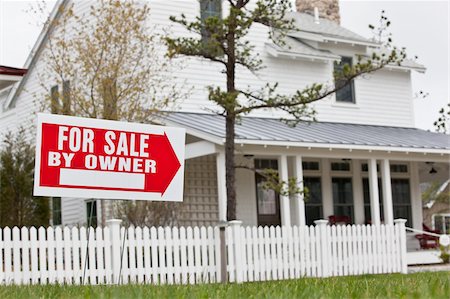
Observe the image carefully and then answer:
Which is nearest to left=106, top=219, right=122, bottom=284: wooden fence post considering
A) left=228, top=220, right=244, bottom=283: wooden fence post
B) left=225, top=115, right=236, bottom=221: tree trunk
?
left=228, top=220, right=244, bottom=283: wooden fence post

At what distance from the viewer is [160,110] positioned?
2294cm

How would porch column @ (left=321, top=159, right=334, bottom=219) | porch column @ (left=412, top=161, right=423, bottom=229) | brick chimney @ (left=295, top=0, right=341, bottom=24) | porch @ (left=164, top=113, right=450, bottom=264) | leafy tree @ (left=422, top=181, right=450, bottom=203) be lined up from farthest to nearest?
1. leafy tree @ (left=422, top=181, right=450, bottom=203)
2. brick chimney @ (left=295, top=0, right=341, bottom=24)
3. porch column @ (left=412, top=161, right=423, bottom=229)
4. porch column @ (left=321, top=159, right=334, bottom=219)
5. porch @ (left=164, top=113, right=450, bottom=264)

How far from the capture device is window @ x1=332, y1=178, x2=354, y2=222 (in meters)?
26.9

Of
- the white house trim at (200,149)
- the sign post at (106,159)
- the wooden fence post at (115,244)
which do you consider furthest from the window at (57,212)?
the sign post at (106,159)

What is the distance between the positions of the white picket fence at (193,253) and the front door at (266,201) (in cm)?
612

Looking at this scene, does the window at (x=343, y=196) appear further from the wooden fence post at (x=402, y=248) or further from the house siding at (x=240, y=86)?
the wooden fence post at (x=402, y=248)

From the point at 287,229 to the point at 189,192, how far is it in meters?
6.40

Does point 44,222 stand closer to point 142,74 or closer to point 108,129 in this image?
point 142,74

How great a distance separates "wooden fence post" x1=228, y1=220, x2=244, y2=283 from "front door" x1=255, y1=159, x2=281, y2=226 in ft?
28.2

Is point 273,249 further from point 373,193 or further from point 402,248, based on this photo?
point 373,193

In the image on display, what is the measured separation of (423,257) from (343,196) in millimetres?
3333

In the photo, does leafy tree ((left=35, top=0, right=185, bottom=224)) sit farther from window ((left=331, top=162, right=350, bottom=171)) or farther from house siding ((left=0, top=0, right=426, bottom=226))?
window ((left=331, top=162, right=350, bottom=171))

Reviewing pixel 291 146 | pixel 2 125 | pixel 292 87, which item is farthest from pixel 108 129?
pixel 2 125

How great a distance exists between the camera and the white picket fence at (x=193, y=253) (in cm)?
1426
